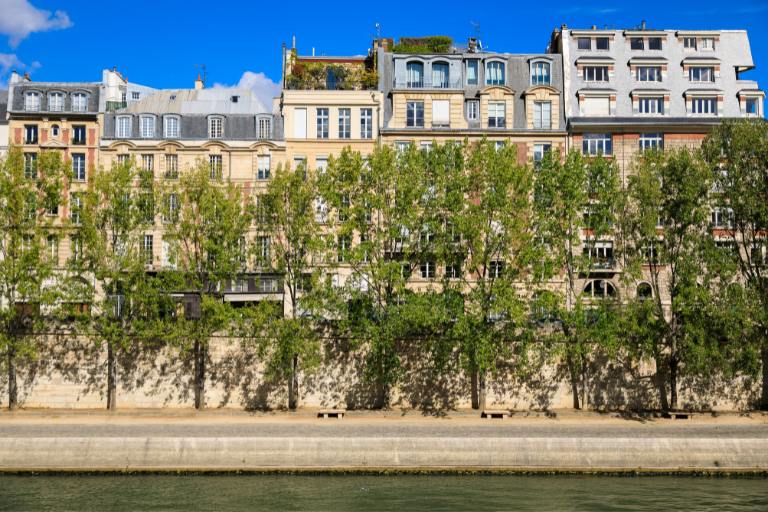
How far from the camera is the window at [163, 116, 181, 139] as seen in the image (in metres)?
58.7

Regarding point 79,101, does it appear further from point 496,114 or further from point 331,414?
point 331,414

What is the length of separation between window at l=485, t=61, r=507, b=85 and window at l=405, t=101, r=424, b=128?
187 inches

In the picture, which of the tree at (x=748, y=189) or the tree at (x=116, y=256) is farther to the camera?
the tree at (x=116, y=256)

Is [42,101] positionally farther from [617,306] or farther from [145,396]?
[617,306]

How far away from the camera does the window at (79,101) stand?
59.1 metres

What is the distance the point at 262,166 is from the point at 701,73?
28154 millimetres

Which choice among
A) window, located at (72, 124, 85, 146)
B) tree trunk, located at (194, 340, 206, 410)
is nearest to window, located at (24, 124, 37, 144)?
window, located at (72, 124, 85, 146)

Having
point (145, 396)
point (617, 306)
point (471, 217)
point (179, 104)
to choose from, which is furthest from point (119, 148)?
point (617, 306)

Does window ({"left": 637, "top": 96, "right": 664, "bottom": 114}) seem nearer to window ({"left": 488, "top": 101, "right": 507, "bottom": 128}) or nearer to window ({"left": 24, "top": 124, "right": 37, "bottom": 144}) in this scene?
window ({"left": 488, "top": 101, "right": 507, "bottom": 128})

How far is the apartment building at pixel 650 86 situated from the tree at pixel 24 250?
30954mm

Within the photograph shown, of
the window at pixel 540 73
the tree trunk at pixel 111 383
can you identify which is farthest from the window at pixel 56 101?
the window at pixel 540 73

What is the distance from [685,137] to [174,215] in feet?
104

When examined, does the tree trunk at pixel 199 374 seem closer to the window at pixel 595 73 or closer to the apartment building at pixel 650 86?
the apartment building at pixel 650 86

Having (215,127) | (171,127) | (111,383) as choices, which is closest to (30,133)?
(171,127)
